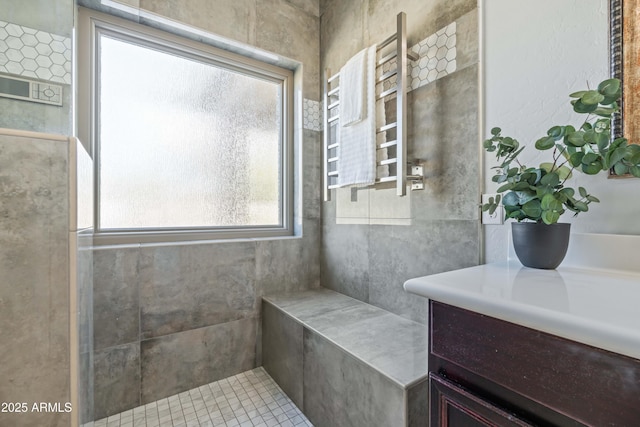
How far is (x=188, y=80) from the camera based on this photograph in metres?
1.60

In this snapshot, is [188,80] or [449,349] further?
[188,80]

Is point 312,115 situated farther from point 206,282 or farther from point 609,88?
point 609,88

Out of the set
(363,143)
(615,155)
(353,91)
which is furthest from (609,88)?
(353,91)

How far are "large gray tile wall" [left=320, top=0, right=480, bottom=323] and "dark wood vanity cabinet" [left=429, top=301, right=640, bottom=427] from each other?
1.92 ft

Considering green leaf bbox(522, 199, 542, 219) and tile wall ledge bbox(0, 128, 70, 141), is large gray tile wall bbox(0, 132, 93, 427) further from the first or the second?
green leaf bbox(522, 199, 542, 219)

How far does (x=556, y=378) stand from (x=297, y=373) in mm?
1115

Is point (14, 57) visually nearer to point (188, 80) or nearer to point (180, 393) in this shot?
point (188, 80)

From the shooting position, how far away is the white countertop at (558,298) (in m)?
0.39

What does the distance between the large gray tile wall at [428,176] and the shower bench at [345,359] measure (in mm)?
182

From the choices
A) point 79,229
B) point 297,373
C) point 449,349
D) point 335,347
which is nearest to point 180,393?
point 297,373

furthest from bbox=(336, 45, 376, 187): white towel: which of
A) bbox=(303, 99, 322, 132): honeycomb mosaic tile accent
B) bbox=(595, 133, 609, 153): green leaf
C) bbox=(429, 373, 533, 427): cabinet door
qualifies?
bbox=(429, 373, 533, 427): cabinet door

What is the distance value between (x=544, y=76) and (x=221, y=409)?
72.8 inches

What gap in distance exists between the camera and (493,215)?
1025mm

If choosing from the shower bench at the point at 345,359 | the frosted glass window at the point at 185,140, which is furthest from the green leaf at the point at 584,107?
the frosted glass window at the point at 185,140
